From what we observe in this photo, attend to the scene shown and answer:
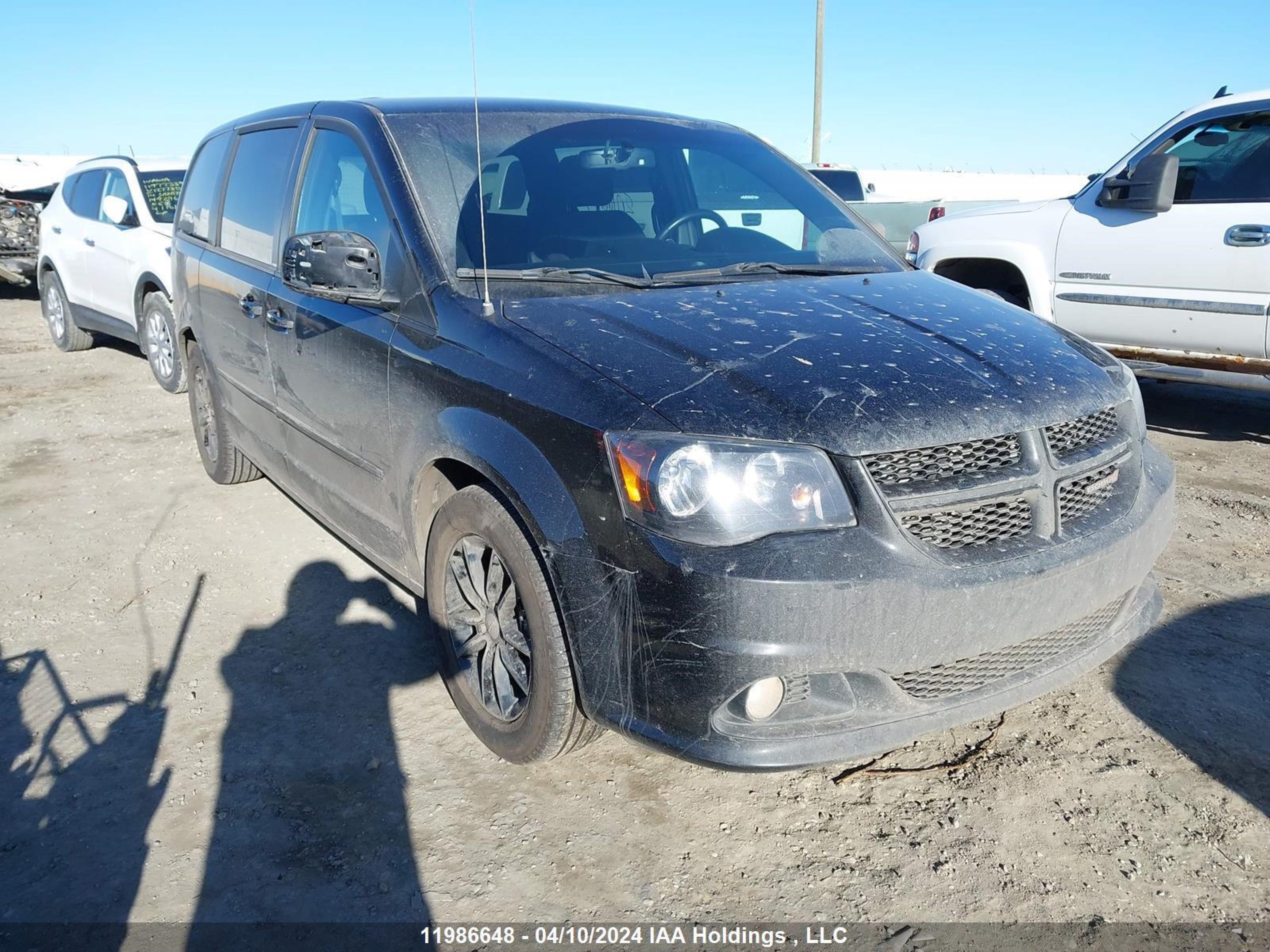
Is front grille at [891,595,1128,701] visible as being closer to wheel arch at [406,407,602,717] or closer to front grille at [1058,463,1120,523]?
front grille at [1058,463,1120,523]

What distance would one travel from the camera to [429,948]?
7.25 ft

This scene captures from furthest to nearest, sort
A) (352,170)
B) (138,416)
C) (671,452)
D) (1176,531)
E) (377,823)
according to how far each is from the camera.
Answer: (138,416) < (1176,531) < (352,170) < (377,823) < (671,452)

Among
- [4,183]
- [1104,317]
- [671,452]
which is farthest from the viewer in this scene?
[4,183]

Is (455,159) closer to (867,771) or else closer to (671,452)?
(671,452)

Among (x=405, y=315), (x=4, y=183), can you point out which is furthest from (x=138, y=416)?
(x=4, y=183)

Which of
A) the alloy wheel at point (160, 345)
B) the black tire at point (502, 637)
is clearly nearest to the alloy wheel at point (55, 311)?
the alloy wheel at point (160, 345)

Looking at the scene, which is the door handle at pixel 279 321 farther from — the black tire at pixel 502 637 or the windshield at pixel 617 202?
the black tire at pixel 502 637

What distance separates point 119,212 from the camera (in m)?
7.30

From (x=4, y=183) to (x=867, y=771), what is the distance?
81.4 feet

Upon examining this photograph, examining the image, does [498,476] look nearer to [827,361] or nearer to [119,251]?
[827,361]

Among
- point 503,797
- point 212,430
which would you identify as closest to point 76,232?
point 212,430

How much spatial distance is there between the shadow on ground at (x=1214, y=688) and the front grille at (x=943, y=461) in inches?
47.3

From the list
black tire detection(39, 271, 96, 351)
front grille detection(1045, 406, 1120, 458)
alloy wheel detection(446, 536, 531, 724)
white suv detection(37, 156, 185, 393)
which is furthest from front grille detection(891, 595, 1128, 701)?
black tire detection(39, 271, 96, 351)

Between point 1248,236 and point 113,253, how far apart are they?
813cm
